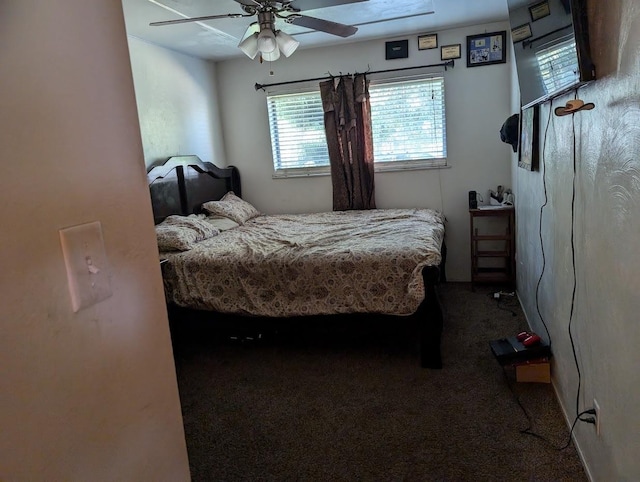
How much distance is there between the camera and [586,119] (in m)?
1.63

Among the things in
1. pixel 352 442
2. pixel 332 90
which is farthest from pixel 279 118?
pixel 352 442

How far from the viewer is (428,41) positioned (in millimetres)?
4270

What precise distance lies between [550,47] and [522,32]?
1.68 feet

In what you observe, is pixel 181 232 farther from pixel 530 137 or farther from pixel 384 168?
pixel 530 137

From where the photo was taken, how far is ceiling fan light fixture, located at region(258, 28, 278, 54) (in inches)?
106

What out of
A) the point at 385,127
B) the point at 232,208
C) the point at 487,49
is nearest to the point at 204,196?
the point at 232,208

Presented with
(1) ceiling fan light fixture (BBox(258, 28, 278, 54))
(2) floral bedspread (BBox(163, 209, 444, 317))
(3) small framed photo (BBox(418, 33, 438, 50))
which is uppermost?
(3) small framed photo (BBox(418, 33, 438, 50))

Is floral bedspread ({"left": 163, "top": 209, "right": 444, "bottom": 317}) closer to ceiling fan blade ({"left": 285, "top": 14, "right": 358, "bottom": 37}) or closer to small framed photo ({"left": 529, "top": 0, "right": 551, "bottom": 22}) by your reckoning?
small framed photo ({"left": 529, "top": 0, "right": 551, "bottom": 22})

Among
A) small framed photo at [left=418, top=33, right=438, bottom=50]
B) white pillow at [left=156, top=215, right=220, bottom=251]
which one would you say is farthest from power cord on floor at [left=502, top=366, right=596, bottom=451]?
small framed photo at [left=418, top=33, right=438, bottom=50]

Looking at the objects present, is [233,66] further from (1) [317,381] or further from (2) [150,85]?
(1) [317,381]

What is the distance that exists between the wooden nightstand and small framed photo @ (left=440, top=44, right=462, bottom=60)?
146 centimetres

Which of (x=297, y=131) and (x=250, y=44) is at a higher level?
(x=250, y=44)

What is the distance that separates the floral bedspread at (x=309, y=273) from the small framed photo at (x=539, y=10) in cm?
133

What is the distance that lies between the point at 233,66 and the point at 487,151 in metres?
2.82
